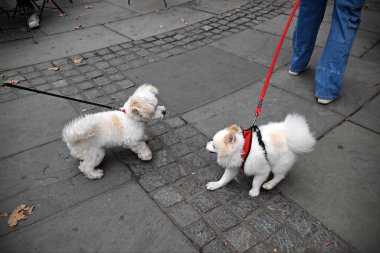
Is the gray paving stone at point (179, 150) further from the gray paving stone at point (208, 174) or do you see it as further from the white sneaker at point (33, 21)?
the white sneaker at point (33, 21)

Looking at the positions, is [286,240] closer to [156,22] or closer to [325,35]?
[325,35]

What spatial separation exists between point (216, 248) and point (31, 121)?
315 centimetres

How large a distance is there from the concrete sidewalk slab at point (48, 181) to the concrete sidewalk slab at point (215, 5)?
224 inches

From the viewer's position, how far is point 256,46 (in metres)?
5.97

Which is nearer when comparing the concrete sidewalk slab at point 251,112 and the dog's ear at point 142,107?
the dog's ear at point 142,107

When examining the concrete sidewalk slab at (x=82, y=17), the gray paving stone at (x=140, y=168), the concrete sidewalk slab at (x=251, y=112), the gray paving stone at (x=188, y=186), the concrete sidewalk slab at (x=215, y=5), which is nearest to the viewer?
the gray paving stone at (x=188, y=186)

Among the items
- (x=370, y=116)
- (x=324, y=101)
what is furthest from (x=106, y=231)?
(x=370, y=116)

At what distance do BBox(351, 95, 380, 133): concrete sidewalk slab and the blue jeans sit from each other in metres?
0.42

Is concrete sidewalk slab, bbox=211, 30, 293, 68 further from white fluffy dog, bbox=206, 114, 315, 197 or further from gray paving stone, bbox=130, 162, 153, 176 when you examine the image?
gray paving stone, bbox=130, 162, 153, 176

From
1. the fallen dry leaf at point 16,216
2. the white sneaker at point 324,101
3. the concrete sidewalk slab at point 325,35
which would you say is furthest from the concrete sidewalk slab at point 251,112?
the fallen dry leaf at point 16,216

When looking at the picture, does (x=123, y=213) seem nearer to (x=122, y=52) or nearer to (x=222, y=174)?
(x=222, y=174)

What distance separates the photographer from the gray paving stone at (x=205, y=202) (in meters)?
2.96

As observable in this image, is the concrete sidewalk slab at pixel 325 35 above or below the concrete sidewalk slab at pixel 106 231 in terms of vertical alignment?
above

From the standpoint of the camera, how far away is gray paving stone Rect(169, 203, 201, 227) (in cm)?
283
